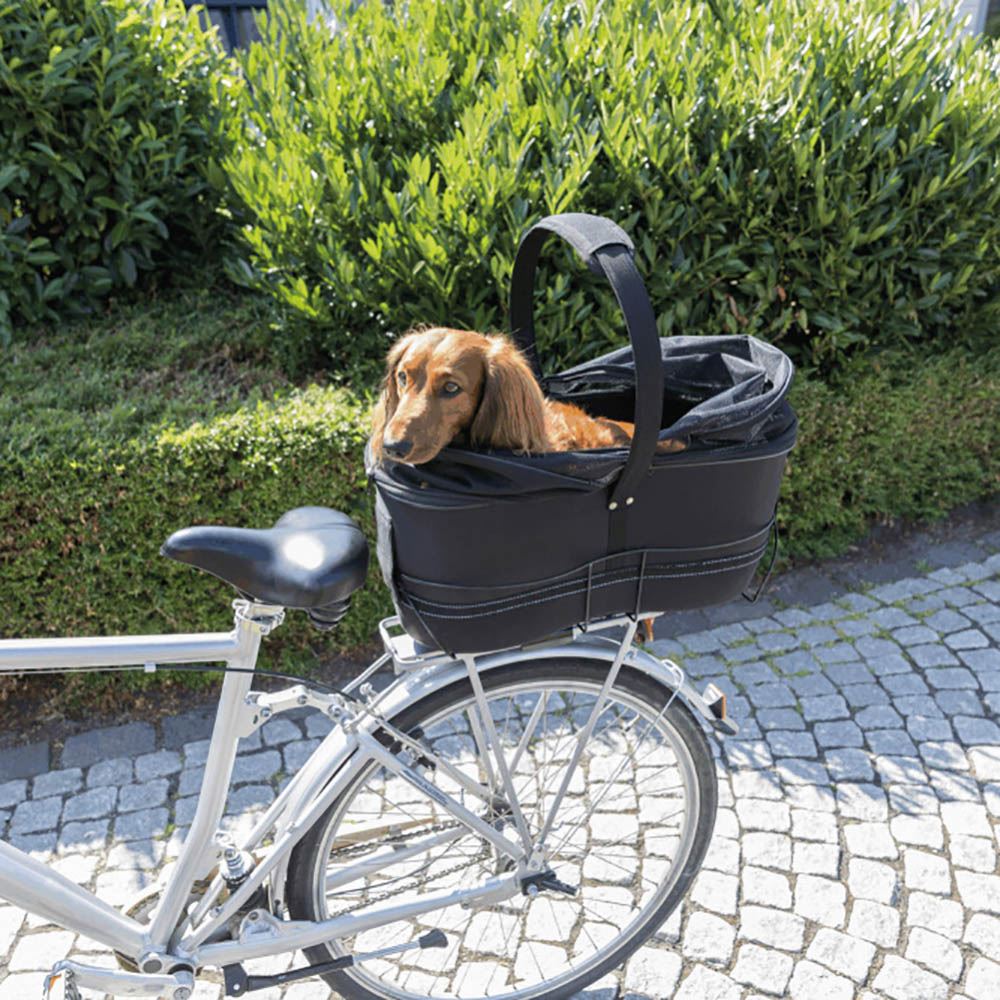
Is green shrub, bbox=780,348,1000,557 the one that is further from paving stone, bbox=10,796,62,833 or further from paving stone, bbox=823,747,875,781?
paving stone, bbox=10,796,62,833

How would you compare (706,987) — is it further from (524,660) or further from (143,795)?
(143,795)

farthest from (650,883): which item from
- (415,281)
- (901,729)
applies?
(415,281)

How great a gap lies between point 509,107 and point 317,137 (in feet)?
2.88

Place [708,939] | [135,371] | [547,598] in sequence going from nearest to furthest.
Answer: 1. [547,598]
2. [708,939]
3. [135,371]

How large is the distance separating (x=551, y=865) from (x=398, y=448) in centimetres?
157

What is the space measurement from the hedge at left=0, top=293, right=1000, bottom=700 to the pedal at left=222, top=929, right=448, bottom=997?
1.63 metres

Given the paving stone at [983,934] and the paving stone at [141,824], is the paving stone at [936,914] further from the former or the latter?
the paving stone at [141,824]

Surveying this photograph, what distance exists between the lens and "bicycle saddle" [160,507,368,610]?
71.6 inches

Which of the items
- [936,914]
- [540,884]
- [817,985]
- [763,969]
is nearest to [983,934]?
[936,914]

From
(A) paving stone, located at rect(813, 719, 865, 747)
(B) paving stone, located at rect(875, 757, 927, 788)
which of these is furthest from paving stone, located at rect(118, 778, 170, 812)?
(B) paving stone, located at rect(875, 757, 927, 788)

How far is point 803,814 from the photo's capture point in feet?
10.0

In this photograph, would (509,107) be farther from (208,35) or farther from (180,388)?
(208,35)

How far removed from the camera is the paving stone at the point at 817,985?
8.16 feet

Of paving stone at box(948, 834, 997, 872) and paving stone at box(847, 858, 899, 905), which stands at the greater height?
paving stone at box(847, 858, 899, 905)
